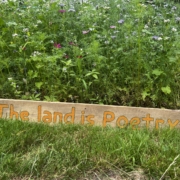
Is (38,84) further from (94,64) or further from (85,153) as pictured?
(85,153)

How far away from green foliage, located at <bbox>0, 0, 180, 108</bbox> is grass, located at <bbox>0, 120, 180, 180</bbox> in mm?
445

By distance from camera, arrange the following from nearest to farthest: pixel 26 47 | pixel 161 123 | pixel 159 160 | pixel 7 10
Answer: pixel 159 160
pixel 161 123
pixel 26 47
pixel 7 10

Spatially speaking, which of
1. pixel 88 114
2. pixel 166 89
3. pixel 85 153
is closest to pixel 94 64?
pixel 88 114

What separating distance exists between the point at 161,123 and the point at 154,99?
9.4 inches

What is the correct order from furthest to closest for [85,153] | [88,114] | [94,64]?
[94,64], [88,114], [85,153]

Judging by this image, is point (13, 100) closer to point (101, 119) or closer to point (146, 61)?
point (101, 119)

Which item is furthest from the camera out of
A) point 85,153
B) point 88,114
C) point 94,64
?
point 94,64

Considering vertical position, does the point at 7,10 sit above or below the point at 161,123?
above

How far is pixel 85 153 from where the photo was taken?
2236mm

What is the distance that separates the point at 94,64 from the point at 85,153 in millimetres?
958

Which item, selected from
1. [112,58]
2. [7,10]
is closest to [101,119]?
[112,58]

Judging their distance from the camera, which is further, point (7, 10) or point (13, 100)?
point (7, 10)

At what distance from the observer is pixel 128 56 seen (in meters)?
2.84

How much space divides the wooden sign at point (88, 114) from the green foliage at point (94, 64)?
17 centimetres
